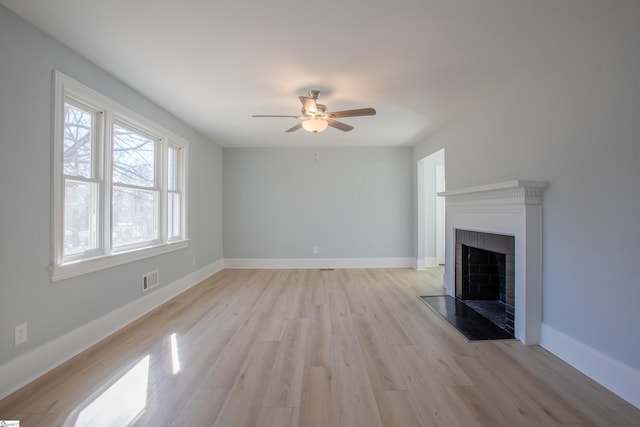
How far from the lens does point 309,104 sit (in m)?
2.79

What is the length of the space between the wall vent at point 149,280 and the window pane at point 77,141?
128cm

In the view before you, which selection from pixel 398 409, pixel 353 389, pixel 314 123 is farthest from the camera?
pixel 314 123

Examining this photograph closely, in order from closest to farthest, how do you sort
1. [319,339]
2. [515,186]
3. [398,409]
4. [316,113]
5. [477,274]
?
[398,409]
[515,186]
[319,339]
[316,113]
[477,274]

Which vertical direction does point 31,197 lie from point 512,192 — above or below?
below

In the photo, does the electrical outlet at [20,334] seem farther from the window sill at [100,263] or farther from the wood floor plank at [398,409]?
the wood floor plank at [398,409]

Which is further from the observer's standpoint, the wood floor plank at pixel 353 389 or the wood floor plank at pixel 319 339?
the wood floor plank at pixel 319 339

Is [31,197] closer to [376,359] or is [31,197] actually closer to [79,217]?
[79,217]

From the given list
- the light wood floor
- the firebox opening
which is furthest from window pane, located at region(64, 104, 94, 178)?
the firebox opening

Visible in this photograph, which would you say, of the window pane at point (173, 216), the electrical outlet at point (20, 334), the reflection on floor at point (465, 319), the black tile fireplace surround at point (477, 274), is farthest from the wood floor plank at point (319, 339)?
the window pane at point (173, 216)

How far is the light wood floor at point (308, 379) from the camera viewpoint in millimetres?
1521

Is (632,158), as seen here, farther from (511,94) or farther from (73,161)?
(73,161)

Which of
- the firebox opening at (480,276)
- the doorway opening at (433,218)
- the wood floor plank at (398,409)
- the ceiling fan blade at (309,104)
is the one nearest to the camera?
the wood floor plank at (398,409)

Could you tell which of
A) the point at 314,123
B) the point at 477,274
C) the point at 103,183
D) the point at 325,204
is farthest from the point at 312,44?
the point at 325,204

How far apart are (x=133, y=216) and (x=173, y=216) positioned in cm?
92
